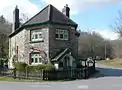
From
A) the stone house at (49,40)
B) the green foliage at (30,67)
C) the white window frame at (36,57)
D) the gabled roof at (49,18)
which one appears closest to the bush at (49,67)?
the green foliage at (30,67)

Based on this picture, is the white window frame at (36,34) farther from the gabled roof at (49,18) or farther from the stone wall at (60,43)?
the stone wall at (60,43)

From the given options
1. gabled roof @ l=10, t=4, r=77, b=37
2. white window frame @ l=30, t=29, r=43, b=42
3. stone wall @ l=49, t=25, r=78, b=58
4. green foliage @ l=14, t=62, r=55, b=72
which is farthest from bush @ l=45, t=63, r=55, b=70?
gabled roof @ l=10, t=4, r=77, b=37

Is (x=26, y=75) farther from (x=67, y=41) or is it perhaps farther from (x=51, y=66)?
(x=67, y=41)

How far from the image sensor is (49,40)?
1570 inches

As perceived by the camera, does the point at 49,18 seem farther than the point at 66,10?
No

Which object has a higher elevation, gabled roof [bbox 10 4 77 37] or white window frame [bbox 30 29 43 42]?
gabled roof [bbox 10 4 77 37]

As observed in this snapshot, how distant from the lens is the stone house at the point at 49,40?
39844mm

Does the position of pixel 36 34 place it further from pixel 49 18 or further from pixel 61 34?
pixel 61 34

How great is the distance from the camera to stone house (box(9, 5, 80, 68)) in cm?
3984

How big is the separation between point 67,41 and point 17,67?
830 cm

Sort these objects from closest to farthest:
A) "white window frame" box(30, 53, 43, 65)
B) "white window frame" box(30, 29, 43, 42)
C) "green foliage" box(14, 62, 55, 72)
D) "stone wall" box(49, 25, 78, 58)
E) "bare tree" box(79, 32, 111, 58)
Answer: "green foliage" box(14, 62, 55, 72) < "stone wall" box(49, 25, 78, 58) < "white window frame" box(30, 53, 43, 65) < "white window frame" box(30, 29, 43, 42) < "bare tree" box(79, 32, 111, 58)

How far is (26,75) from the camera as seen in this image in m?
35.5

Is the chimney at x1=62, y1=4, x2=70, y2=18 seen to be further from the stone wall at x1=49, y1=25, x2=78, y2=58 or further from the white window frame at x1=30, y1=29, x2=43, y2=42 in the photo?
the white window frame at x1=30, y1=29, x2=43, y2=42

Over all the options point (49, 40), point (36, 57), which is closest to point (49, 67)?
point (49, 40)
